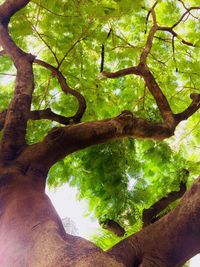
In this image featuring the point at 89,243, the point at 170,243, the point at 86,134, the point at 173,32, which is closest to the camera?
the point at 89,243

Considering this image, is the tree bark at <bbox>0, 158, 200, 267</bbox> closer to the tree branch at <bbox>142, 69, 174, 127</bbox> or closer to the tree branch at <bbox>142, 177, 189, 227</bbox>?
the tree branch at <bbox>142, 177, 189, 227</bbox>

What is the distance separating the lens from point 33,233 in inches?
88.8

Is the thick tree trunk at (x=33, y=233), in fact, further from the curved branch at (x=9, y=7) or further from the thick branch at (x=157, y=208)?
the curved branch at (x=9, y=7)

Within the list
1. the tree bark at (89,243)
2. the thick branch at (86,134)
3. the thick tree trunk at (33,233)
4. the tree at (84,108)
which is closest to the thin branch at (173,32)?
the tree at (84,108)

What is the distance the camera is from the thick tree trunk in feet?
6.10

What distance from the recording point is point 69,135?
3580mm

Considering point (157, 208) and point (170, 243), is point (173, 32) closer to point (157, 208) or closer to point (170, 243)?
point (157, 208)

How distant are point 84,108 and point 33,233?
3.42 metres

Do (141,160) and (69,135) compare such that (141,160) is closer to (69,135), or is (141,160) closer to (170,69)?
(170,69)

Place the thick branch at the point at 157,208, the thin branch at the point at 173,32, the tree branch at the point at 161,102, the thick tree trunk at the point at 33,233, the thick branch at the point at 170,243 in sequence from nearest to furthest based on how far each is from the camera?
the thick tree trunk at the point at 33,233 → the thick branch at the point at 170,243 → the thick branch at the point at 157,208 → the tree branch at the point at 161,102 → the thin branch at the point at 173,32

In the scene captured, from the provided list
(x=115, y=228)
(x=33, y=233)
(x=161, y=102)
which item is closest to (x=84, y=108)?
(x=161, y=102)

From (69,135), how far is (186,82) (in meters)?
4.54

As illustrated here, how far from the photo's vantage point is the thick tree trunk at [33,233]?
186 cm

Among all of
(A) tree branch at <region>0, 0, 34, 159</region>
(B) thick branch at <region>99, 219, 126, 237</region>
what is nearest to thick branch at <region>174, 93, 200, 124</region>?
(B) thick branch at <region>99, 219, 126, 237</region>
